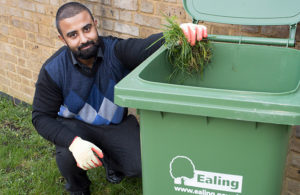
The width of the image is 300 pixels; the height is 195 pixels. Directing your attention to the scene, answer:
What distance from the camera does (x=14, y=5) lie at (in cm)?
404

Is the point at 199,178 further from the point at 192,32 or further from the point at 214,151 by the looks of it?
the point at 192,32

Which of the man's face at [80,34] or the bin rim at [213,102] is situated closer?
the bin rim at [213,102]

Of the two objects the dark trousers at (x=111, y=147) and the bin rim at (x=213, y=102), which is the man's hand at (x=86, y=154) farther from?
the bin rim at (x=213, y=102)

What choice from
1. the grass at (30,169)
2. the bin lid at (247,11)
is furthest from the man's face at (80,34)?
the grass at (30,169)

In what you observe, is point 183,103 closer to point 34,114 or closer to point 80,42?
point 80,42

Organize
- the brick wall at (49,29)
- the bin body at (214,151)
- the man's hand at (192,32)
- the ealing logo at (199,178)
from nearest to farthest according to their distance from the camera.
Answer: the bin body at (214,151) < the ealing logo at (199,178) < the man's hand at (192,32) < the brick wall at (49,29)

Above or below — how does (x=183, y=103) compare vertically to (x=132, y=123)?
above

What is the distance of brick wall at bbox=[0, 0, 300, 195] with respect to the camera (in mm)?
2596

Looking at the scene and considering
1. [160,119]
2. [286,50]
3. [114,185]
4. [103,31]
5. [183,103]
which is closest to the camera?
Answer: [183,103]

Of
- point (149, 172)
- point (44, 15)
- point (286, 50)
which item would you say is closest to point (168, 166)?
point (149, 172)

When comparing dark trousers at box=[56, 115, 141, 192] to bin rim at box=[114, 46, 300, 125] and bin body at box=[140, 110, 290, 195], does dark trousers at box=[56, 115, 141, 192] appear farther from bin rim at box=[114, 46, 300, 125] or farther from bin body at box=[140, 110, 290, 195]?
bin rim at box=[114, 46, 300, 125]

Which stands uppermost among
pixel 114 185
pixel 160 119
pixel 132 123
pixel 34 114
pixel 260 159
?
pixel 160 119

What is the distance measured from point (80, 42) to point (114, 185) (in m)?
1.18

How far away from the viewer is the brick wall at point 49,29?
8.52 feet
